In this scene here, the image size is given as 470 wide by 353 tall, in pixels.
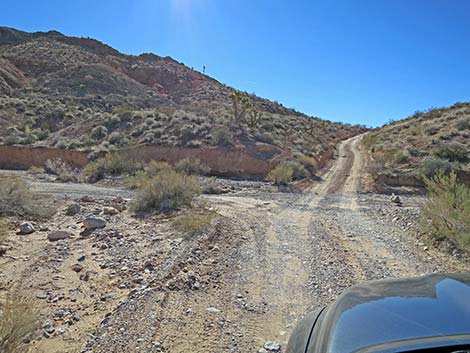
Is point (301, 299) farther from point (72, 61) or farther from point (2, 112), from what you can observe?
point (72, 61)

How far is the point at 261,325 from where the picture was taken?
153 inches

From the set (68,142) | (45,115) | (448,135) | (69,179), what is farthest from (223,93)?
(69,179)

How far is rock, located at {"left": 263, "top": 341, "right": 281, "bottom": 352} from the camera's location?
135 inches

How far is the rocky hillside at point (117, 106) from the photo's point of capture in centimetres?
2650

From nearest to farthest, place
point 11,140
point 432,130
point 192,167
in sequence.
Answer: point 192,167
point 11,140
point 432,130

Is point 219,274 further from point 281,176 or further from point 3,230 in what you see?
point 281,176

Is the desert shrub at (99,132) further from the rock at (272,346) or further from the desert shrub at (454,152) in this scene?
the rock at (272,346)

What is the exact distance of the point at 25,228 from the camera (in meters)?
7.53

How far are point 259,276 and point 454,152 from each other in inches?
A: 831

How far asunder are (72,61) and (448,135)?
53880 mm

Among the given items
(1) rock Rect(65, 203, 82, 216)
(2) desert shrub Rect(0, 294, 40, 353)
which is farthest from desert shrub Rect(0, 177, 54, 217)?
(2) desert shrub Rect(0, 294, 40, 353)

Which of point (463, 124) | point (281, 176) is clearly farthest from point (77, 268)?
point (463, 124)

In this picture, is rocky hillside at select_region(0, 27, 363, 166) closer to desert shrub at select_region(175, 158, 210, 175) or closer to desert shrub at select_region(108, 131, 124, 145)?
desert shrub at select_region(108, 131, 124, 145)

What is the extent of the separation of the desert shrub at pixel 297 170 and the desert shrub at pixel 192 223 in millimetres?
12178
